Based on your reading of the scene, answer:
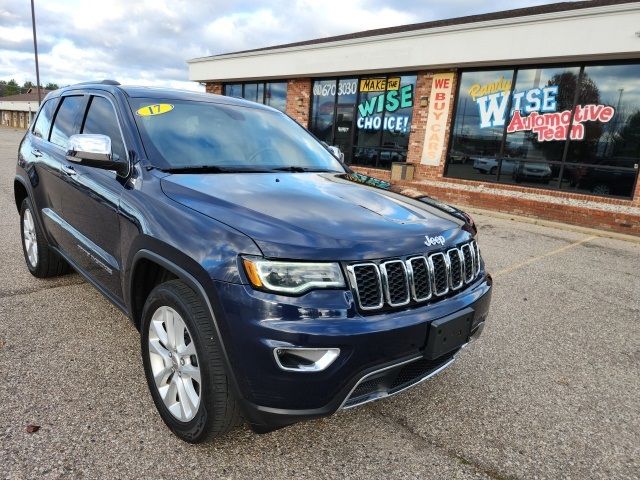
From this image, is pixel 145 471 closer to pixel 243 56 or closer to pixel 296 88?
pixel 296 88

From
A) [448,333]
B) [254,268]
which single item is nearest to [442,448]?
[448,333]

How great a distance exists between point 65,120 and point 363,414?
10.8 ft

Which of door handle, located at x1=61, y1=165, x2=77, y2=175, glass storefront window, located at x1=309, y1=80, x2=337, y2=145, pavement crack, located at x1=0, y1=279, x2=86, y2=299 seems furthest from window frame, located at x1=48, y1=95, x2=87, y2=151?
glass storefront window, located at x1=309, y1=80, x2=337, y2=145

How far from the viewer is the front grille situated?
2.01 meters

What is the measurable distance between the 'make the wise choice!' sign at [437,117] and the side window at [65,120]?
10423 mm

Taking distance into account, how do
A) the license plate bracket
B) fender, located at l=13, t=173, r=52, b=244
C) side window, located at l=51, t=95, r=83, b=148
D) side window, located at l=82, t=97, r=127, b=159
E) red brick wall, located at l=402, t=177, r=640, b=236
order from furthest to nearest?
1. red brick wall, located at l=402, t=177, r=640, b=236
2. fender, located at l=13, t=173, r=52, b=244
3. side window, located at l=51, t=95, r=83, b=148
4. side window, located at l=82, t=97, r=127, b=159
5. the license plate bracket

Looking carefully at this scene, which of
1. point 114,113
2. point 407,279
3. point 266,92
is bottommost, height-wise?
point 407,279

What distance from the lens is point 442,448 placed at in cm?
242

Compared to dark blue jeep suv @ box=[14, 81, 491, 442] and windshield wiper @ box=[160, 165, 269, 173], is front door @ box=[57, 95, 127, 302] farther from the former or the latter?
windshield wiper @ box=[160, 165, 269, 173]

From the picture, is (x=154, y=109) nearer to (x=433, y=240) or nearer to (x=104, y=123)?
(x=104, y=123)

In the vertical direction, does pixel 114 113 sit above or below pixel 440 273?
above

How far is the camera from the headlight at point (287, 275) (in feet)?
6.30

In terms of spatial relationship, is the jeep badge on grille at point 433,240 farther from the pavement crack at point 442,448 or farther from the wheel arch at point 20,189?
the wheel arch at point 20,189

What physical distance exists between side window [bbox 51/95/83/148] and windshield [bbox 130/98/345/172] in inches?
39.2
